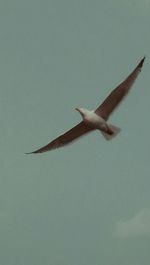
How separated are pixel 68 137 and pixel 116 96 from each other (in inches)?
133

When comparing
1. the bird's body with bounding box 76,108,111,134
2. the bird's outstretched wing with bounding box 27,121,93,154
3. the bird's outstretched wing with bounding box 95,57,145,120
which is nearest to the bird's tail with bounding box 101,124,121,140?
the bird's body with bounding box 76,108,111,134

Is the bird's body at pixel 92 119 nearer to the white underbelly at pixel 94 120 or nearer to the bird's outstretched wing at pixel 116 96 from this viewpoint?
the white underbelly at pixel 94 120

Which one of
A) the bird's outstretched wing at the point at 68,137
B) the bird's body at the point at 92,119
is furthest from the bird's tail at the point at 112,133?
the bird's outstretched wing at the point at 68,137

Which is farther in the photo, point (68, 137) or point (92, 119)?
point (68, 137)

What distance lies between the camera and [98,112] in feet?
174

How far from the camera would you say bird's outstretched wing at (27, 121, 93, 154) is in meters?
53.6

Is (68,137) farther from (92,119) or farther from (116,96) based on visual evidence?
(116,96)

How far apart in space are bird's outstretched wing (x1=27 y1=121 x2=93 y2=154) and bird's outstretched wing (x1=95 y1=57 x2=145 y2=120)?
42.8 inches

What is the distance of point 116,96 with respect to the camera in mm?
52562

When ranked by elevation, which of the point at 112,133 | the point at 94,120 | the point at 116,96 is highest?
the point at 116,96

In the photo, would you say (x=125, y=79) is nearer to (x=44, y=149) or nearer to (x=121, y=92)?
(x=121, y=92)

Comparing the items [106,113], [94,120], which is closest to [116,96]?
[106,113]

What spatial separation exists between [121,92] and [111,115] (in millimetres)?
1273

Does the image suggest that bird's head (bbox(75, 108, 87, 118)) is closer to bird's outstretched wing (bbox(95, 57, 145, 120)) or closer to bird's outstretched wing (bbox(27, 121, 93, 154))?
bird's outstretched wing (bbox(95, 57, 145, 120))
